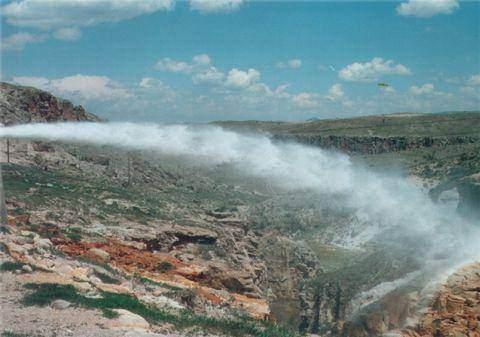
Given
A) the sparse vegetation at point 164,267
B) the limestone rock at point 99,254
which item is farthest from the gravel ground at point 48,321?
the sparse vegetation at point 164,267

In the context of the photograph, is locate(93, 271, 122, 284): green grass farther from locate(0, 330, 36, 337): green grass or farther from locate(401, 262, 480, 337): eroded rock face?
locate(401, 262, 480, 337): eroded rock face

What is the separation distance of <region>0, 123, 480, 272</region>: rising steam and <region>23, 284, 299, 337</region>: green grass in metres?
7.11

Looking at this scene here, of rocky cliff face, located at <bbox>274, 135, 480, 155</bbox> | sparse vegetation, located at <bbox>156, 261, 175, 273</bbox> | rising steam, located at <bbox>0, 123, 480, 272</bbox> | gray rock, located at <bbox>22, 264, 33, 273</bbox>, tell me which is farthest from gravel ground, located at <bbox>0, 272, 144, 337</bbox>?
rocky cliff face, located at <bbox>274, 135, 480, 155</bbox>

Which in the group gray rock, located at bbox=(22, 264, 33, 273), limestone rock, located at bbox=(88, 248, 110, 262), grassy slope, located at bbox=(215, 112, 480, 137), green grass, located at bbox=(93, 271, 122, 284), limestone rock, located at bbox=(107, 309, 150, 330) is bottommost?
limestone rock, located at bbox=(88, 248, 110, 262)

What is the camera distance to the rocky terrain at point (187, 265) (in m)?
14.9

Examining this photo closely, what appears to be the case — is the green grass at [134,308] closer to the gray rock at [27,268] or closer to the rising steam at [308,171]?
the gray rock at [27,268]

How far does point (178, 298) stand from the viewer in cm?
1936

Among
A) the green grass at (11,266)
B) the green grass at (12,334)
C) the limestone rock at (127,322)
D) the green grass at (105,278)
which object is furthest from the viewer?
the green grass at (105,278)

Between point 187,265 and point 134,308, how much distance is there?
36.5 feet

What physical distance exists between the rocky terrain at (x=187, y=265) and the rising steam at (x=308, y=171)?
1.50m

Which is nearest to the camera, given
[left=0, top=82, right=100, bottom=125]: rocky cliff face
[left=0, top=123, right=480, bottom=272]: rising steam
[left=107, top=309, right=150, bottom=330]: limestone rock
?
[left=107, top=309, right=150, bottom=330]: limestone rock

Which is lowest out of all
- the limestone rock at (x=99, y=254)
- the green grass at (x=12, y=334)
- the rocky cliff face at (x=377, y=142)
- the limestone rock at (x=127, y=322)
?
the limestone rock at (x=99, y=254)

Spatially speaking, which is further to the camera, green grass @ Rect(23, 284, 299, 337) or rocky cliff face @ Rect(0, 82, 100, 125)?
rocky cliff face @ Rect(0, 82, 100, 125)

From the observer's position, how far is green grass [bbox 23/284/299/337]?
49.4 ft
